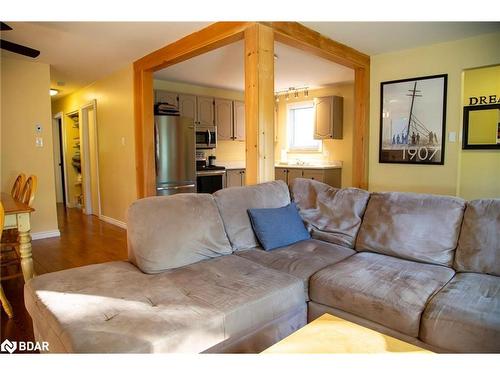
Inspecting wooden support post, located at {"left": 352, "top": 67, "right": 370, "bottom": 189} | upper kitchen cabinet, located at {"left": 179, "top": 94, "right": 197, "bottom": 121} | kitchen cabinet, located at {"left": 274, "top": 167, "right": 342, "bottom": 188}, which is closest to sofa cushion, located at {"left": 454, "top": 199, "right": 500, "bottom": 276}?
wooden support post, located at {"left": 352, "top": 67, "right": 370, "bottom": 189}

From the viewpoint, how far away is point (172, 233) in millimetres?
1996

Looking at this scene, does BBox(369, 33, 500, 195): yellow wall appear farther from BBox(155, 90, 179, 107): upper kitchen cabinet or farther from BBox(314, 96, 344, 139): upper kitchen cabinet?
BBox(155, 90, 179, 107): upper kitchen cabinet

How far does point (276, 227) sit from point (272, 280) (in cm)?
65

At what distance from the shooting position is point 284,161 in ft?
22.5

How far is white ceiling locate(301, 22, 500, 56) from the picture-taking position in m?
3.18

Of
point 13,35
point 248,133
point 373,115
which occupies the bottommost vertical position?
point 248,133

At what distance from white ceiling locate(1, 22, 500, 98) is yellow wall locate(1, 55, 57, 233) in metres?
0.31

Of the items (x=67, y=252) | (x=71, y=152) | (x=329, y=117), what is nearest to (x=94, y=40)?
(x=67, y=252)

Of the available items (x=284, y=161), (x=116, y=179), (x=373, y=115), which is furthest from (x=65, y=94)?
(x=373, y=115)

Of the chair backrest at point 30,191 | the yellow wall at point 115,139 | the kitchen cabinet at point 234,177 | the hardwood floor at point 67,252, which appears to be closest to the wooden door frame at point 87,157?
the yellow wall at point 115,139

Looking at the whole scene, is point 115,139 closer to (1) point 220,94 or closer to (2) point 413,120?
(1) point 220,94

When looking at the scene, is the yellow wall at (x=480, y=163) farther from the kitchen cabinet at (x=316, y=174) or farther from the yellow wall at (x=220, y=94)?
the yellow wall at (x=220, y=94)
